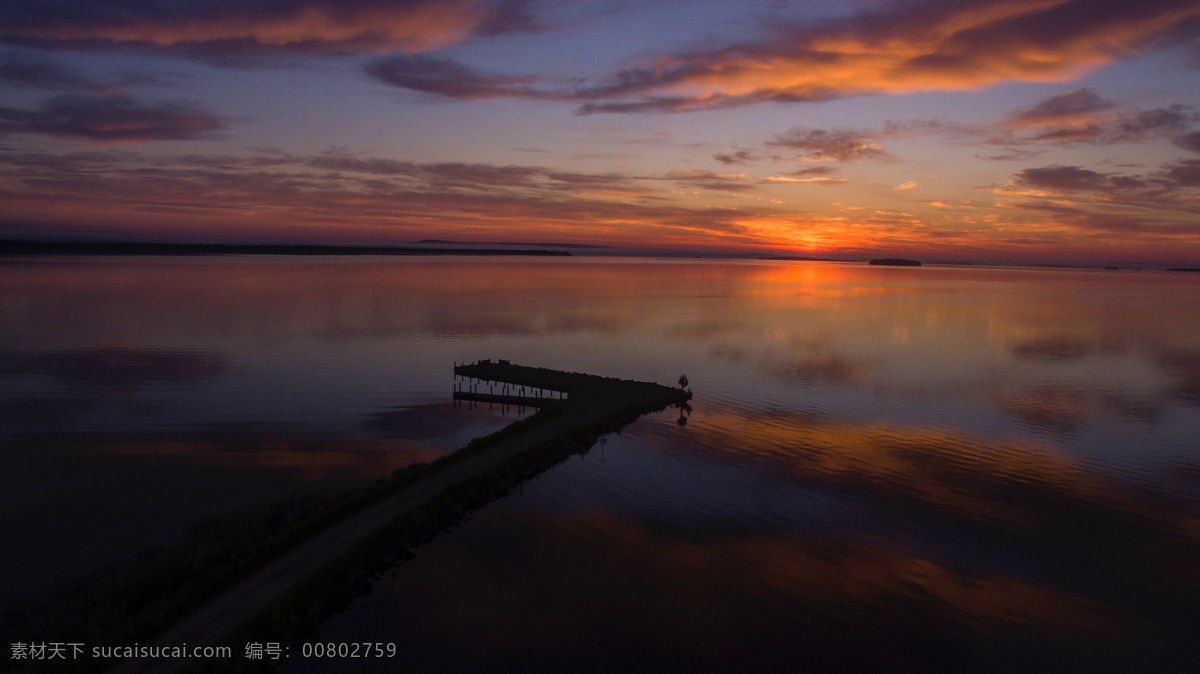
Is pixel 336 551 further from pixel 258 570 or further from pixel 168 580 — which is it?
pixel 168 580

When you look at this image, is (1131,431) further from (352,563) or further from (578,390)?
(352,563)

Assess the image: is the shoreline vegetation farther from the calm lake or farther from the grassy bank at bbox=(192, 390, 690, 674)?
the calm lake

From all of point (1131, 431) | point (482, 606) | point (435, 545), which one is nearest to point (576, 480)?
point (435, 545)

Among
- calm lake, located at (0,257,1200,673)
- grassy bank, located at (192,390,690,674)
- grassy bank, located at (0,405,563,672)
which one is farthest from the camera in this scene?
calm lake, located at (0,257,1200,673)

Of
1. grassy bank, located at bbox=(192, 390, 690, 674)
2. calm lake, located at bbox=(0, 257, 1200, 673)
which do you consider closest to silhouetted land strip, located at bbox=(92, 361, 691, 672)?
grassy bank, located at bbox=(192, 390, 690, 674)

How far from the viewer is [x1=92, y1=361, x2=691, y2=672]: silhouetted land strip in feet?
37.7

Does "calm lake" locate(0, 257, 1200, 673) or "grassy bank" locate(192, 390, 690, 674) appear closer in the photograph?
"grassy bank" locate(192, 390, 690, 674)

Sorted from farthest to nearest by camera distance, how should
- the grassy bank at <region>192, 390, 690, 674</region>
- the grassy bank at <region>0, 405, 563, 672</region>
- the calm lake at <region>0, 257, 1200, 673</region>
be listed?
1. the calm lake at <region>0, 257, 1200, 673</region>
2. the grassy bank at <region>192, 390, 690, 674</region>
3. the grassy bank at <region>0, 405, 563, 672</region>

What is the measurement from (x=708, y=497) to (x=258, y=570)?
13.1 metres

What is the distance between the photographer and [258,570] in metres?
13.7

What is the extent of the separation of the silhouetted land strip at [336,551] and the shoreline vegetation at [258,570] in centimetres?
3

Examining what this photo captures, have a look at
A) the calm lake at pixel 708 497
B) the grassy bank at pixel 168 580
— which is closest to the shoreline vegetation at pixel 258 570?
the grassy bank at pixel 168 580

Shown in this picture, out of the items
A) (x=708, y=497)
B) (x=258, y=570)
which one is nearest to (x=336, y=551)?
(x=258, y=570)

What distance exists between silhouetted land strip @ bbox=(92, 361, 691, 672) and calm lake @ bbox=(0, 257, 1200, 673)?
0.68m
